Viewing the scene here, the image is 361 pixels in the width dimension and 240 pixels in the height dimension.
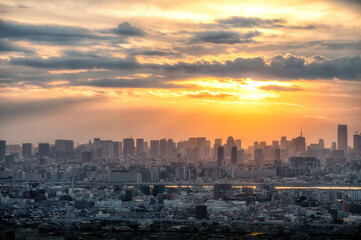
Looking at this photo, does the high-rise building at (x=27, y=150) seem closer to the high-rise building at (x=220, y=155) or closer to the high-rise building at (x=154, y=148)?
the high-rise building at (x=154, y=148)

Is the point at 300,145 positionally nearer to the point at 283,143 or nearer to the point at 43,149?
the point at 283,143

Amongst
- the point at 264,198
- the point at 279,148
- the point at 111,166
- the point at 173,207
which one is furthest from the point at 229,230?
the point at 279,148

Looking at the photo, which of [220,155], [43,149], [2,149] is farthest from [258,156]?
[2,149]

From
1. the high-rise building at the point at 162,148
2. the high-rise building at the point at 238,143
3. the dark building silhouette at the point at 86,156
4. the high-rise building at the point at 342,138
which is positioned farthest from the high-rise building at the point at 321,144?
the dark building silhouette at the point at 86,156

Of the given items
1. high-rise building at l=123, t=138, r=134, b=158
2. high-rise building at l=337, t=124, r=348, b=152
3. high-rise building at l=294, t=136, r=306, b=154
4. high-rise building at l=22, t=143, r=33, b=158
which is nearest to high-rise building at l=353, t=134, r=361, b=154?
high-rise building at l=337, t=124, r=348, b=152

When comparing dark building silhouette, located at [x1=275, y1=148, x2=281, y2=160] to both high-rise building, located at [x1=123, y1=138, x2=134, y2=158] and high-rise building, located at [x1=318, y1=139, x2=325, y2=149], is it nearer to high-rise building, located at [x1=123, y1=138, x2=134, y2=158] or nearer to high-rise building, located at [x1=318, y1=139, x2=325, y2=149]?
high-rise building, located at [x1=318, y1=139, x2=325, y2=149]

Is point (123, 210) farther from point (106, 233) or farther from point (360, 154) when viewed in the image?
point (360, 154)
